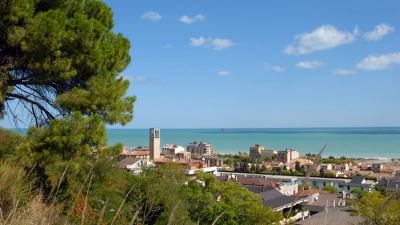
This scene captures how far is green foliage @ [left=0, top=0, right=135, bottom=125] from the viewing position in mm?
6262

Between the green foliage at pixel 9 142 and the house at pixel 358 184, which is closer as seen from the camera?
the green foliage at pixel 9 142

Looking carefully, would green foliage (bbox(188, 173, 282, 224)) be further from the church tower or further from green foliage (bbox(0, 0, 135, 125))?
the church tower

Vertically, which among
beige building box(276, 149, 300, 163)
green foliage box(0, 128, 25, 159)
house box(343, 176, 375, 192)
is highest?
green foliage box(0, 128, 25, 159)

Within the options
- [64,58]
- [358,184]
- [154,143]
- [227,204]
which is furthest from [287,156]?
[64,58]

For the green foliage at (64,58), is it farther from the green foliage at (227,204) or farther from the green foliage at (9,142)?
the green foliage at (227,204)

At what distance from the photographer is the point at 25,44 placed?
6270 mm

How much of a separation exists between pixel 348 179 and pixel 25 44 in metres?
46.1

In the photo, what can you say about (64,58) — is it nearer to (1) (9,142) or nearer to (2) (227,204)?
(1) (9,142)

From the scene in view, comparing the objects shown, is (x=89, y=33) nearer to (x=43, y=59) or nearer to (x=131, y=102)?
(x=43, y=59)

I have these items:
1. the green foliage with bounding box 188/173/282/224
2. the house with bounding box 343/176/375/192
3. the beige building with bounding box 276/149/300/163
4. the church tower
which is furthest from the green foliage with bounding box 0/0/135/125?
the beige building with bounding box 276/149/300/163

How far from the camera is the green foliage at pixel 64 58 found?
626cm

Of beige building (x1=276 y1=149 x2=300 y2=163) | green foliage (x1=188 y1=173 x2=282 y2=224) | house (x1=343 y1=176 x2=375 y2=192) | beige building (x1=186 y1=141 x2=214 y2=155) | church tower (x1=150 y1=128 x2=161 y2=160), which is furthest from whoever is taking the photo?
beige building (x1=186 y1=141 x2=214 y2=155)

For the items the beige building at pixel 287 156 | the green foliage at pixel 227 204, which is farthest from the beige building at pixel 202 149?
the green foliage at pixel 227 204

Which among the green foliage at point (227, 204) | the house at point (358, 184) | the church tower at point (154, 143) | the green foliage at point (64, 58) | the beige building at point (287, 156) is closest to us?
the green foliage at point (64, 58)
